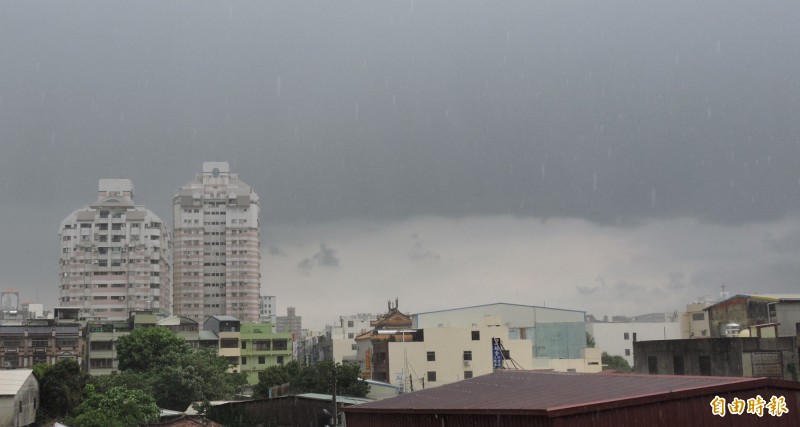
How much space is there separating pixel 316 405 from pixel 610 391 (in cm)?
2220

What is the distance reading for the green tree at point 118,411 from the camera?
3947cm

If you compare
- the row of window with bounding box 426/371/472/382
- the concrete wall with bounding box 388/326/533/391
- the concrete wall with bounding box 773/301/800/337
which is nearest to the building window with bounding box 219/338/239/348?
the concrete wall with bounding box 388/326/533/391

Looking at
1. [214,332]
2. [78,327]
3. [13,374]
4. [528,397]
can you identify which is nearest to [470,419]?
[528,397]

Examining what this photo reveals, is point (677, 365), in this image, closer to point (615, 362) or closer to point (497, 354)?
point (497, 354)

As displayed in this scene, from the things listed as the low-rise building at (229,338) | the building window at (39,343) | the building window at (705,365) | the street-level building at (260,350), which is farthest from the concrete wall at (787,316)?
the building window at (39,343)

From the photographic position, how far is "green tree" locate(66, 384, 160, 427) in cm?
3947

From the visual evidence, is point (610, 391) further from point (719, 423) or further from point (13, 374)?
point (13, 374)

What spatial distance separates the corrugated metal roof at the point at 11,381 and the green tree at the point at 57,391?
273cm

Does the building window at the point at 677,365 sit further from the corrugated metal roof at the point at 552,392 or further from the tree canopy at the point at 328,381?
the tree canopy at the point at 328,381

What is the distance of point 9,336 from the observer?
7525cm

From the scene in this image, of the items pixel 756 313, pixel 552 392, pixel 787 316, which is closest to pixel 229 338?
pixel 756 313

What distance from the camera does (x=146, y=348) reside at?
2761 inches

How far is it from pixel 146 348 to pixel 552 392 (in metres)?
57.4

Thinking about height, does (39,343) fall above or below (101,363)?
above
